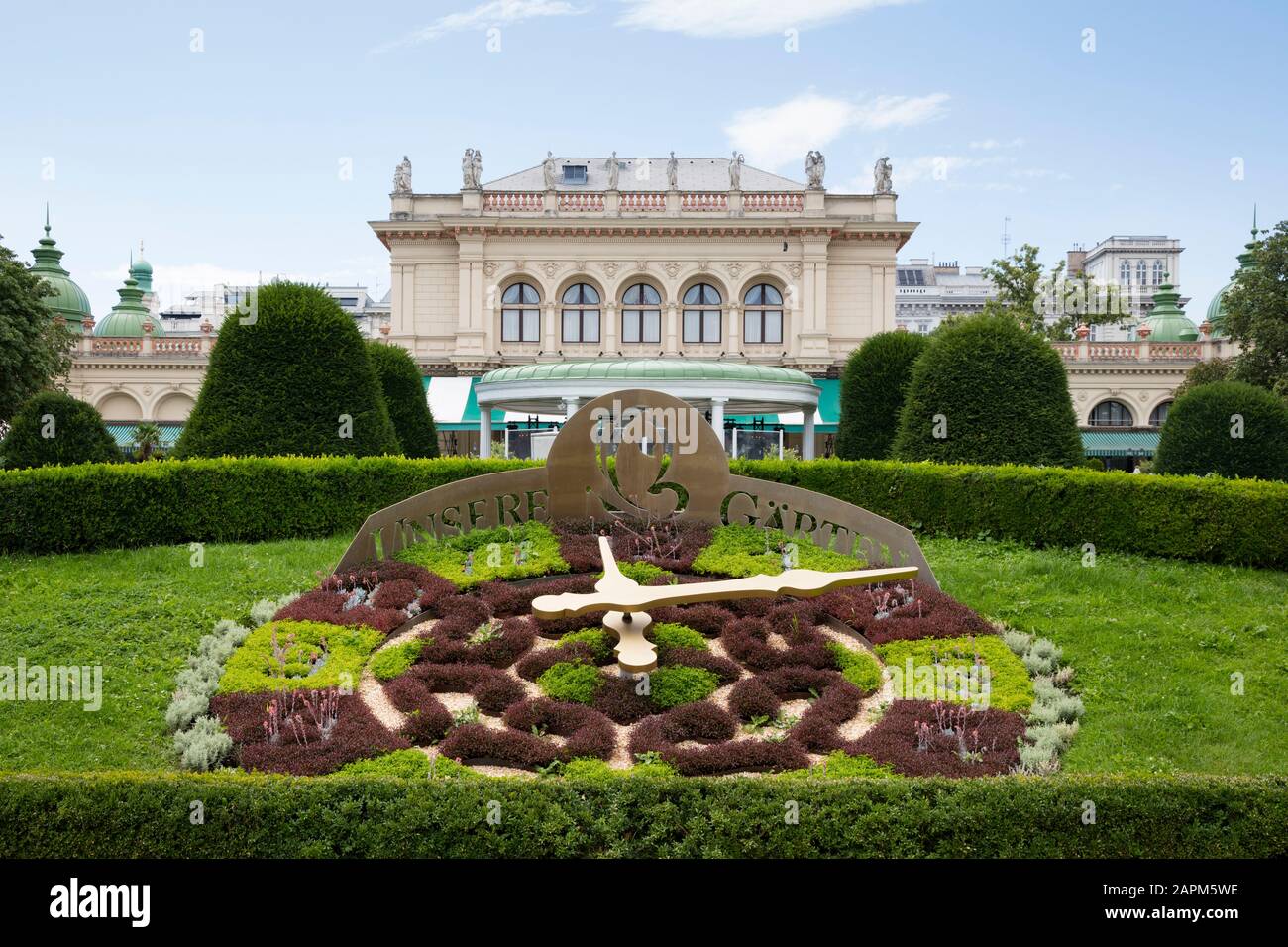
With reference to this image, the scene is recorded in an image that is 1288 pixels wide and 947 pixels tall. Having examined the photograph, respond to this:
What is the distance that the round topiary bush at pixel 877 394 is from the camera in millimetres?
19547

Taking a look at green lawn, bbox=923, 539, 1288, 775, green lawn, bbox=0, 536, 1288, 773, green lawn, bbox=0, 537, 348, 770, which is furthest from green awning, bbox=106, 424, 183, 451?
green lawn, bbox=923, 539, 1288, 775

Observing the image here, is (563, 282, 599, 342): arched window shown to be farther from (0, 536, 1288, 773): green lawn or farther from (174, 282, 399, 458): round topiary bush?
(0, 536, 1288, 773): green lawn

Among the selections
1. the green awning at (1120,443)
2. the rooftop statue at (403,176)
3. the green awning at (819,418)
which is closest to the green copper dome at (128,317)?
the rooftop statue at (403,176)

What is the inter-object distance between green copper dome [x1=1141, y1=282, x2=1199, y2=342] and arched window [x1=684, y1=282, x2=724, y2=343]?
836 inches

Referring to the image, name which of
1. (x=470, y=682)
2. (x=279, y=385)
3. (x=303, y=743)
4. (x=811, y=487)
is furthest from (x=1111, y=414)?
(x=303, y=743)

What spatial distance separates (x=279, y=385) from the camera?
1513 centimetres

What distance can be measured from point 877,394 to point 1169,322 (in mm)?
35847

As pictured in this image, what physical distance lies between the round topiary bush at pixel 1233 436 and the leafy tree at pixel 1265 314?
599 inches

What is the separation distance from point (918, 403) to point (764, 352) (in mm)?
24657

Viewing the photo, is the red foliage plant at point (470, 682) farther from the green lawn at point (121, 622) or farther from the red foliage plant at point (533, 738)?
the green lawn at point (121, 622)

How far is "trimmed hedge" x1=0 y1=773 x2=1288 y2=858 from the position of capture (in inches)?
216

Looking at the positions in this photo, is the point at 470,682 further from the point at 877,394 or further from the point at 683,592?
the point at 877,394
